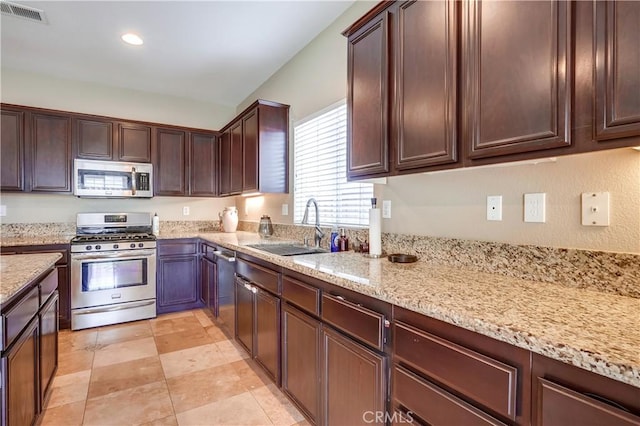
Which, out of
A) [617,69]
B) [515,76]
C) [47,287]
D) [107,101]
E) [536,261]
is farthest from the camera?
[107,101]

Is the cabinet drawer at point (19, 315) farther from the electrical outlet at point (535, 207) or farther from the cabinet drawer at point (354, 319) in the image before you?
the electrical outlet at point (535, 207)

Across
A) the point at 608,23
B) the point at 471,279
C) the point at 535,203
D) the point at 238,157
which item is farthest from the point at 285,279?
the point at 238,157

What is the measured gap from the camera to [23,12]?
242 centimetres

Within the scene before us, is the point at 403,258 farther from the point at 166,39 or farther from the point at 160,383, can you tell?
the point at 166,39

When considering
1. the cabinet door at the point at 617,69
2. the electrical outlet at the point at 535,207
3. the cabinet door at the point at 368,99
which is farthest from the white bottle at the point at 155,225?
the cabinet door at the point at 617,69

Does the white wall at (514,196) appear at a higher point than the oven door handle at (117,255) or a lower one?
higher

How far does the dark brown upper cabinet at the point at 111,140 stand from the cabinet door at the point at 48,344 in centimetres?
204

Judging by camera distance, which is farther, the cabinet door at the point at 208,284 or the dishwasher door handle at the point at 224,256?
the cabinet door at the point at 208,284

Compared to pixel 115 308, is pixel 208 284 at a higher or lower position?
higher

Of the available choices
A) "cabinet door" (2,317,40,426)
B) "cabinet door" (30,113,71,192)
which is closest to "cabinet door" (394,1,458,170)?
"cabinet door" (2,317,40,426)

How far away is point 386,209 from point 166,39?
251cm

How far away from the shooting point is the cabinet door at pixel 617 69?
822 mm

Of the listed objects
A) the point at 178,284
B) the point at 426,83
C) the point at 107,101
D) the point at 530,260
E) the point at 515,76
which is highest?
the point at 107,101
